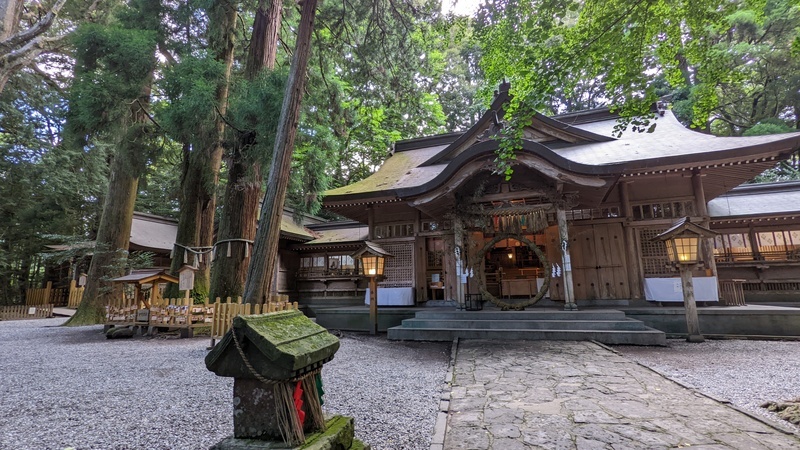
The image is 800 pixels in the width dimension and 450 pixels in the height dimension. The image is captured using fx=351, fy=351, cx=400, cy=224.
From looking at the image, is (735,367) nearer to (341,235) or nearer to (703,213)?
(703,213)

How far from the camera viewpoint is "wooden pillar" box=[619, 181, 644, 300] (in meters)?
9.54

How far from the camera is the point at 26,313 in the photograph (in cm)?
1709

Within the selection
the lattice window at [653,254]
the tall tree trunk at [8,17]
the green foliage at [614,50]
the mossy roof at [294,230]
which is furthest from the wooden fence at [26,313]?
the lattice window at [653,254]

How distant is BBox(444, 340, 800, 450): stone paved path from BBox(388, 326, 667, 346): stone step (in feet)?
5.23

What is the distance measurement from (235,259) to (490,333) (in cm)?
652

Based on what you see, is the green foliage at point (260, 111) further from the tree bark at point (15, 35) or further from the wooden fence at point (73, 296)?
the wooden fence at point (73, 296)

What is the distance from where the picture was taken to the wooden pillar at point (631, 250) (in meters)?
9.54

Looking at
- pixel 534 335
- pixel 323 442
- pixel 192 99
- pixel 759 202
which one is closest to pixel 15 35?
pixel 192 99

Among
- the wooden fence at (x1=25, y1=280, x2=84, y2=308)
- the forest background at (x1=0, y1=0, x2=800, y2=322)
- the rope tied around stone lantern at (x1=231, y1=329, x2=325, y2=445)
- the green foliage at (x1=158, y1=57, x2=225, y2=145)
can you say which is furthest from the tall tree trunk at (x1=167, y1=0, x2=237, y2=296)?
the wooden fence at (x1=25, y1=280, x2=84, y2=308)

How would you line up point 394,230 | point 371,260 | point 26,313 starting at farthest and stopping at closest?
1. point 26,313
2. point 394,230
3. point 371,260

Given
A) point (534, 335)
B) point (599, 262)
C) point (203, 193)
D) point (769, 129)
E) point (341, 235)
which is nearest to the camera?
point (534, 335)

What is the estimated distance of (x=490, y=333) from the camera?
8.06 metres

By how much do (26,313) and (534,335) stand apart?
2322cm

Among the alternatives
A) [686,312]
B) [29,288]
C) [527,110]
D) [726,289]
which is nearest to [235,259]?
[527,110]
